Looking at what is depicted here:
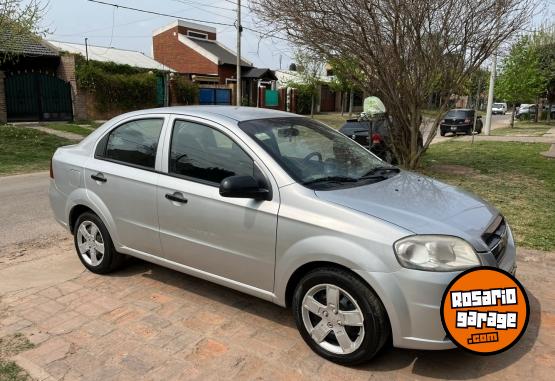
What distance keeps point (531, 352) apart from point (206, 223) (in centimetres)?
237

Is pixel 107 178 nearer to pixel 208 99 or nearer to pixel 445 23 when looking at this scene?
pixel 445 23

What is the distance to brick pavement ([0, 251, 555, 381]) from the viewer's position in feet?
9.86

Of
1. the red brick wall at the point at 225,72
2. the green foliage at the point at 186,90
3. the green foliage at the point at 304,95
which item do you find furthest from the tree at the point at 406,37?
the green foliage at the point at 304,95

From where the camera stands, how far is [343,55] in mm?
9773

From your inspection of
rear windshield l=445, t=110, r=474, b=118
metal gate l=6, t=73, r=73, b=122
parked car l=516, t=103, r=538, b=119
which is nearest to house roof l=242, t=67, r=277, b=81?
rear windshield l=445, t=110, r=474, b=118

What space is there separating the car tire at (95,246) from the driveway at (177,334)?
0.11m

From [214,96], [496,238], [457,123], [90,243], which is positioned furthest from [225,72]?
[496,238]

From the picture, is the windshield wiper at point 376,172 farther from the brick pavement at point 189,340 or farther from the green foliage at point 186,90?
the green foliage at point 186,90

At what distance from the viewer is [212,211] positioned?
353 centimetres

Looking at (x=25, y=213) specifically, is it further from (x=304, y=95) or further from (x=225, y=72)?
(x=304, y=95)

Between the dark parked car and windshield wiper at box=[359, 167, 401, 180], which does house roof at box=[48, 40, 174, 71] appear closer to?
the dark parked car

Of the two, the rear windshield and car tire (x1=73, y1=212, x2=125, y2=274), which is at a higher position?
the rear windshield

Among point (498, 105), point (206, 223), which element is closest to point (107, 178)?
point (206, 223)

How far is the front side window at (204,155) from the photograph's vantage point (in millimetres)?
3557
